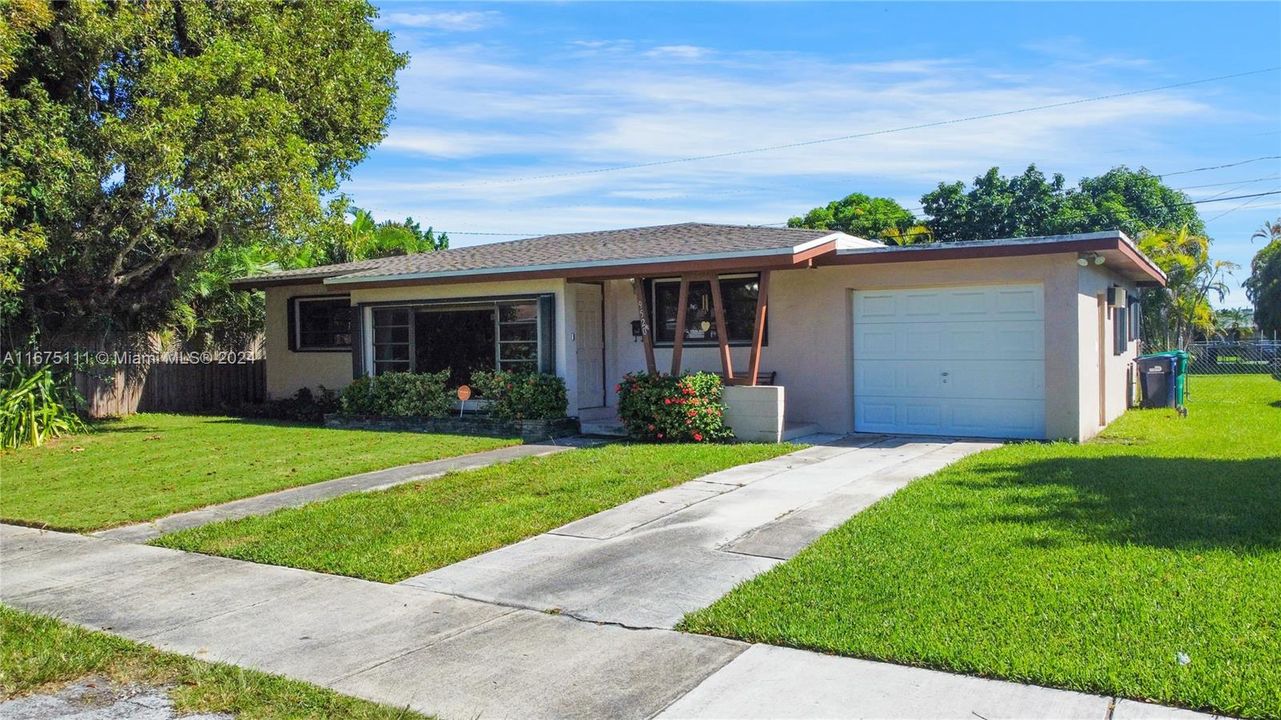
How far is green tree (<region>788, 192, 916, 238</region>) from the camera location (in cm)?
3606

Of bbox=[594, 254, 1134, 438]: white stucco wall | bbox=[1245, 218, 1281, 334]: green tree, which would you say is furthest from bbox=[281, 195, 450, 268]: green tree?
bbox=[1245, 218, 1281, 334]: green tree

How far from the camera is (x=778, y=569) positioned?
621 cm

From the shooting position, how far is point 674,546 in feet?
23.2

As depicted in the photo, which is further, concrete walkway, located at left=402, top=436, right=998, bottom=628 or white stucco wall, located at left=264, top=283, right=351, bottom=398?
white stucco wall, located at left=264, top=283, right=351, bottom=398

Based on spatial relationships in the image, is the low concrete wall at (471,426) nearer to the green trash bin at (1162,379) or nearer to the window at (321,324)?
the window at (321,324)

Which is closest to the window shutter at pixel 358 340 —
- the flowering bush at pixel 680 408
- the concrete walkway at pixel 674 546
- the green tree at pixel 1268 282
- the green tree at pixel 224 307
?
the green tree at pixel 224 307

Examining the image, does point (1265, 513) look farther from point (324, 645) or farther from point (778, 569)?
point (324, 645)

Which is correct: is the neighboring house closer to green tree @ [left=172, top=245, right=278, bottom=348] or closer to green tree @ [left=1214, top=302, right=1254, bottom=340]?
green tree @ [left=172, top=245, right=278, bottom=348]

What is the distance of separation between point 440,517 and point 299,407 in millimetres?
11368

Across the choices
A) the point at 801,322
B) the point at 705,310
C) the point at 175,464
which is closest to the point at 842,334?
the point at 801,322

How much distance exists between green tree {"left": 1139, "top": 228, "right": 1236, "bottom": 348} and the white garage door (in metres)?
19.0

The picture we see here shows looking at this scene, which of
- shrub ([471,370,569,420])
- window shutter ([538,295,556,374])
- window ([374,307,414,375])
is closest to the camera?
shrub ([471,370,569,420])

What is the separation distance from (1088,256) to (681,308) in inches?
210

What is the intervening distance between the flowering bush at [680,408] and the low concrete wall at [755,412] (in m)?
0.14
